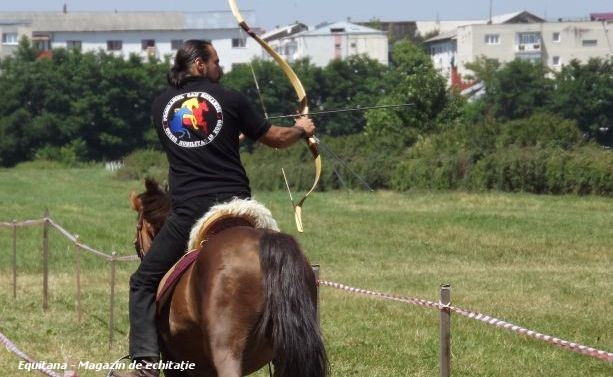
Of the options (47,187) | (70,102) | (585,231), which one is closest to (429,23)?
(70,102)

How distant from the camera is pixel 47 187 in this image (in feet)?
192

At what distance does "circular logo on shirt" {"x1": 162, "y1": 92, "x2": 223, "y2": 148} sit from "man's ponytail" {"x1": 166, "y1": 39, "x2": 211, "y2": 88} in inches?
6.9

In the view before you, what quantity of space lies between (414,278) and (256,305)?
13461mm

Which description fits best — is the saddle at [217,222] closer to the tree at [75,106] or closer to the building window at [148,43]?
the tree at [75,106]

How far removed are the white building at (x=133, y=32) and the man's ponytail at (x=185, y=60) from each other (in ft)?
464

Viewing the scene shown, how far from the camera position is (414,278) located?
2041 cm

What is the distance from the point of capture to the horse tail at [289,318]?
23.0 feet

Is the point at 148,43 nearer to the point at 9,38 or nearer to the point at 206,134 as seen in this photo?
the point at 9,38

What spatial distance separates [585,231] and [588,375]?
17837mm

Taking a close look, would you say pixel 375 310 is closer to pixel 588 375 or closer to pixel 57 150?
pixel 588 375

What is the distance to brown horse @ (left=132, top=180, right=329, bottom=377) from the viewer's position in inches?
277

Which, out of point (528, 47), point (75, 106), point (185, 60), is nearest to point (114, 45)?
point (528, 47)

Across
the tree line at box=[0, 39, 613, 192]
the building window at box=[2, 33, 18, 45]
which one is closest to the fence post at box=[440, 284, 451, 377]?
the tree line at box=[0, 39, 613, 192]

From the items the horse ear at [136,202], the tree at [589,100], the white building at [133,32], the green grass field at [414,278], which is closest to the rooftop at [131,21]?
the white building at [133,32]
